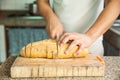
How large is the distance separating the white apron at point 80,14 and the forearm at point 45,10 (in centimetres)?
8

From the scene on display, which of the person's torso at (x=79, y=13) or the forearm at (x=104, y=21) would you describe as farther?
the person's torso at (x=79, y=13)

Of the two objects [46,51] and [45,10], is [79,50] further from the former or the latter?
[45,10]

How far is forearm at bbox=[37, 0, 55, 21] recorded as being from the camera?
3.14 ft

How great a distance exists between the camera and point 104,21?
0.85 meters

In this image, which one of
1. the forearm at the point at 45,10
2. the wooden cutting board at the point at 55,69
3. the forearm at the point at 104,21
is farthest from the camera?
the forearm at the point at 45,10

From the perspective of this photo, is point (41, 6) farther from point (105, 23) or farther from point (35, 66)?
point (35, 66)

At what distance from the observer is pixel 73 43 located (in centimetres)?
75

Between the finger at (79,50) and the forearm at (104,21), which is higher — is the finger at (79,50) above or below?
below

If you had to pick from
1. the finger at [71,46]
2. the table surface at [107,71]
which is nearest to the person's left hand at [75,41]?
the finger at [71,46]

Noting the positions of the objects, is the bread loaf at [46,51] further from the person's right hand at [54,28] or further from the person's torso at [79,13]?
the person's torso at [79,13]

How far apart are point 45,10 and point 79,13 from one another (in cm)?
16

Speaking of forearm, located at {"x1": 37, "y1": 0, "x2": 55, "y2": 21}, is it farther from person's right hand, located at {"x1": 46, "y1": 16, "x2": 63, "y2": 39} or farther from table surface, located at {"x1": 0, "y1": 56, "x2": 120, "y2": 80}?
table surface, located at {"x1": 0, "y1": 56, "x2": 120, "y2": 80}

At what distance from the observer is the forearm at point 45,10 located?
96 cm

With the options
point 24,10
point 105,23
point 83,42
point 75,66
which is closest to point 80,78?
point 75,66
